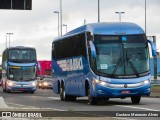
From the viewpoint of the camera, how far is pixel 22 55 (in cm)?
4975

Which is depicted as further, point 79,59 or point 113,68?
point 79,59

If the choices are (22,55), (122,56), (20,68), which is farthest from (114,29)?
(20,68)

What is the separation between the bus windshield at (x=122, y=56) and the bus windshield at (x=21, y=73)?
26159 millimetres

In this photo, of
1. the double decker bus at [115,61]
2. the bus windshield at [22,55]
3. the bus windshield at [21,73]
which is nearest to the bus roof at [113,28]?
the double decker bus at [115,61]

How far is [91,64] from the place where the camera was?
25203mm

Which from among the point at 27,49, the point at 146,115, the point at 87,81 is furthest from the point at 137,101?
the point at 27,49

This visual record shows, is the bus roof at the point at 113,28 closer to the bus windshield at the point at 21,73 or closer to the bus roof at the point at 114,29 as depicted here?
the bus roof at the point at 114,29

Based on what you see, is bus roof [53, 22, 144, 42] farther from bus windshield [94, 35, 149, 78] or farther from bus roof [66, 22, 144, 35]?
bus windshield [94, 35, 149, 78]

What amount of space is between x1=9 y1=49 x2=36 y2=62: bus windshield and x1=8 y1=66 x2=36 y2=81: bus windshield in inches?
36.6

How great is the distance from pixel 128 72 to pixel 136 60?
644 mm

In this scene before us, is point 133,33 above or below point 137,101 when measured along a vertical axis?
above

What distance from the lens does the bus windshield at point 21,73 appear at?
166ft

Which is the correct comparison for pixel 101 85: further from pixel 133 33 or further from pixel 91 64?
pixel 133 33

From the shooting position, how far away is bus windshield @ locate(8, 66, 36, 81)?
1993 inches
